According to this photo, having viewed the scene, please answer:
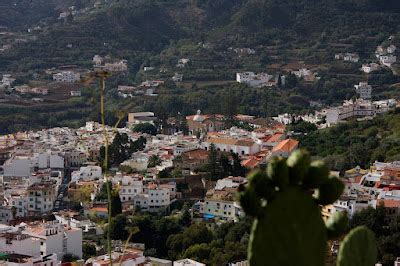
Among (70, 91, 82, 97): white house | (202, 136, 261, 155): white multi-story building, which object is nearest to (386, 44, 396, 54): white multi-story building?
(70, 91, 82, 97): white house

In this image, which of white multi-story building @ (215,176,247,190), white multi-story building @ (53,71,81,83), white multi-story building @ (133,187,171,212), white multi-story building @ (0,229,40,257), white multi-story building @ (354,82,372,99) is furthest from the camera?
white multi-story building @ (53,71,81,83)

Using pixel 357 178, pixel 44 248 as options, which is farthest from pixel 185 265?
pixel 357 178

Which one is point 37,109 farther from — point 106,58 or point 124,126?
point 106,58

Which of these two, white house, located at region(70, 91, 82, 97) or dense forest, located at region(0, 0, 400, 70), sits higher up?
dense forest, located at region(0, 0, 400, 70)

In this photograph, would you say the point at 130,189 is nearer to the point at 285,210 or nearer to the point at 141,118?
the point at 141,118

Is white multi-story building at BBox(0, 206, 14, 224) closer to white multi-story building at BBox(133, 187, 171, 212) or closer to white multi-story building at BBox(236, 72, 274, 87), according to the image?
white multi-story building at BBox(133, 187, 171, 212)

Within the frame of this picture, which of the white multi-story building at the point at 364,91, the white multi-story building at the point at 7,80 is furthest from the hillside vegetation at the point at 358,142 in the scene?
the white multi-story building at the point at 7,80

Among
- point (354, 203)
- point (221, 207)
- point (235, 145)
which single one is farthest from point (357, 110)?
point (354, 203)
